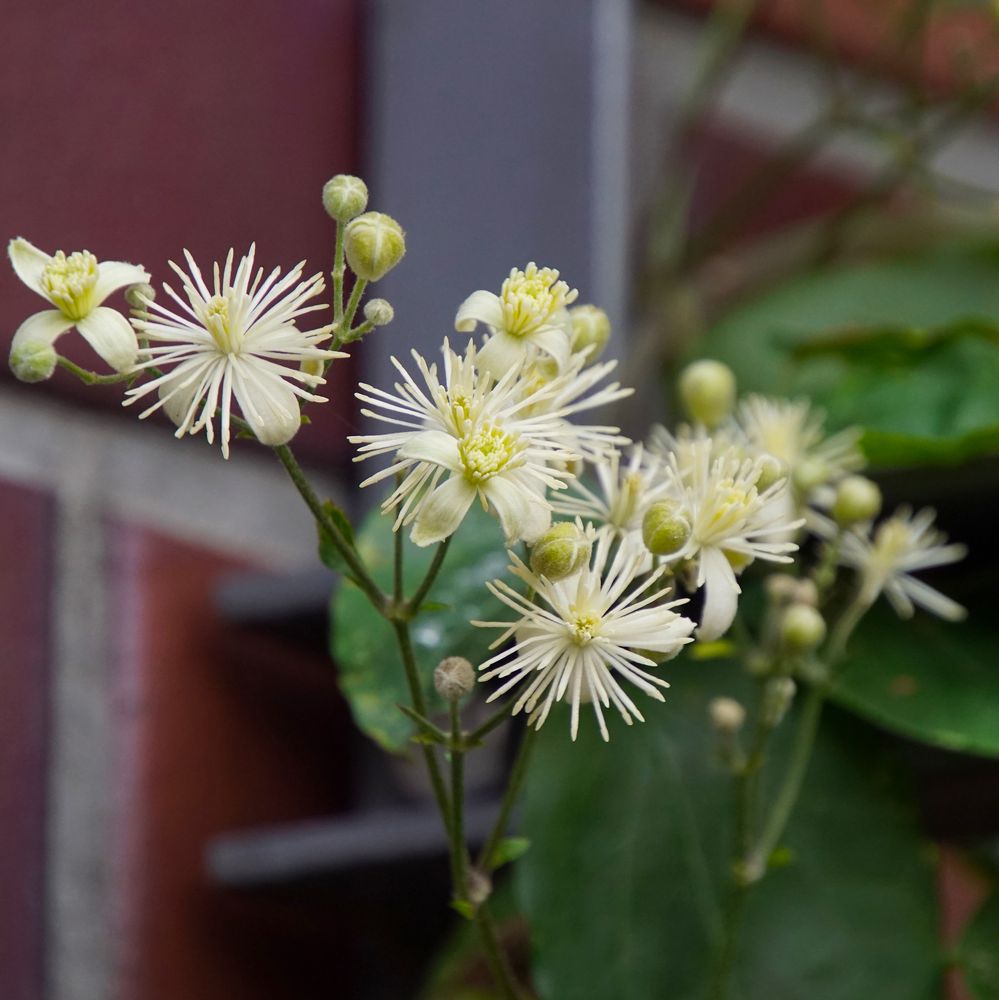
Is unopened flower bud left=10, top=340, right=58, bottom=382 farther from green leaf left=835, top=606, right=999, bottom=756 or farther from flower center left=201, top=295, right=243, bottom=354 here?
green leaf left=835, top=606, right=999, bottom=756

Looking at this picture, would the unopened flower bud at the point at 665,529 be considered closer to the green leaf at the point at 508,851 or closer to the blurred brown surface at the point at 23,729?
the green leaf at the point at 508,851

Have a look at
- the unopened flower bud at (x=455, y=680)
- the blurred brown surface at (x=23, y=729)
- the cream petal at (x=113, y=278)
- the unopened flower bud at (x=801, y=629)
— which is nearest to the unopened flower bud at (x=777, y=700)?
the unopened flower bud at (x=801, y=629)

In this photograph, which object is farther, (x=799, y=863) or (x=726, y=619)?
(x=799, y=863)

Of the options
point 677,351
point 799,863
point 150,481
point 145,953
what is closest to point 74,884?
point 145,953

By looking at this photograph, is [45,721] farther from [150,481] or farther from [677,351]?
[677,351]

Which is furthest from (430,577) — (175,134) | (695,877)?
(175,134)

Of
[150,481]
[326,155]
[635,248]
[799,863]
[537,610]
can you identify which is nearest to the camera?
[537,610]

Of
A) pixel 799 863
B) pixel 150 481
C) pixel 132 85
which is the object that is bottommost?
pixel 799 863
